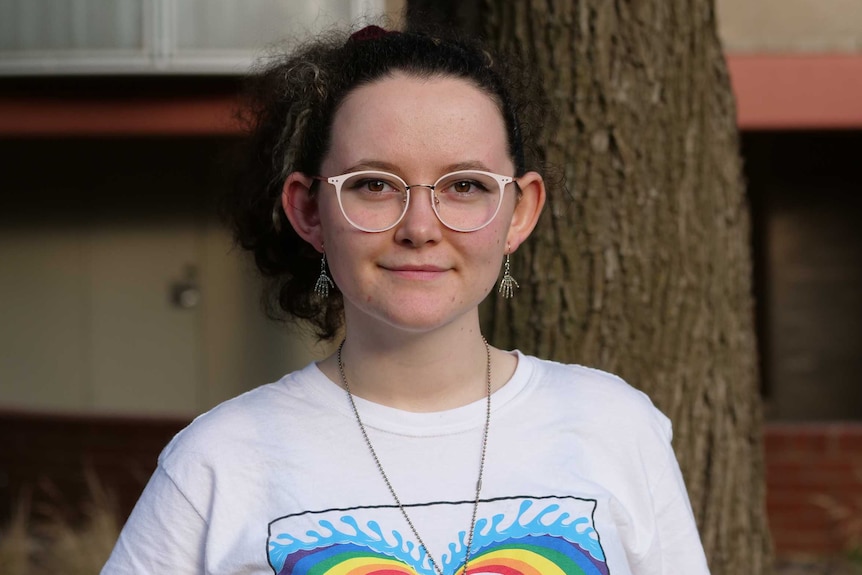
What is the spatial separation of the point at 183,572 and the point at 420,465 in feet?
1.34

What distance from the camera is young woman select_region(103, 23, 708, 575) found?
1850 millimetres

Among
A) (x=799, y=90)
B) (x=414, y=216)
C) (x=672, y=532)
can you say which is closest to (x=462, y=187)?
(x=414, y=216)

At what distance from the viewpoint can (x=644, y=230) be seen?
304 centimetres

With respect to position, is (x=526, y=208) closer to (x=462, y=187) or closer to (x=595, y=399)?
(x=462, y=187)

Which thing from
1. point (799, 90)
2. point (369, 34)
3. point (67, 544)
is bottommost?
point (67, 544)

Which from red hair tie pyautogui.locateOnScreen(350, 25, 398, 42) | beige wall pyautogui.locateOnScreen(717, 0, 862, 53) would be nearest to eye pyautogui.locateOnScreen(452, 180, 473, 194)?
red hair tie pyautogui.locateOnScreen(350, 25, 398, 42)

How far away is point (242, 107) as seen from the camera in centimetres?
259

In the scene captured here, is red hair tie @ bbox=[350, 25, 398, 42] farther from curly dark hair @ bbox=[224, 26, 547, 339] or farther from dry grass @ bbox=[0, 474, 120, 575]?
dry grass @ bbox=[0, 474, 120, 575]

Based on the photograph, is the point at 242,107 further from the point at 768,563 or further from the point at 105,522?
the point at 105,522

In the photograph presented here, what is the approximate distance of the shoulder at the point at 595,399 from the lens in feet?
6.61

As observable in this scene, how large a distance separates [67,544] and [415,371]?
4.10 metres

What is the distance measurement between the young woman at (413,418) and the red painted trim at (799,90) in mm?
5356

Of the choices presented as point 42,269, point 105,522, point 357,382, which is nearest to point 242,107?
point 357,382

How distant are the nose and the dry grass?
392 centimetres
